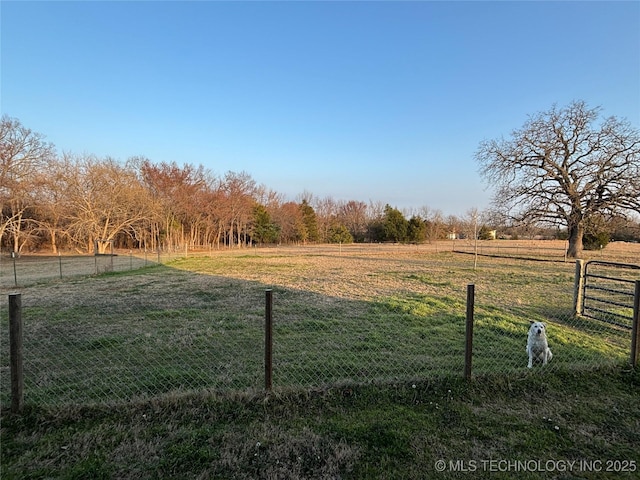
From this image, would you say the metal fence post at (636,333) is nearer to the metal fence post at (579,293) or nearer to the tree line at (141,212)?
the metal fence post at (579,293)

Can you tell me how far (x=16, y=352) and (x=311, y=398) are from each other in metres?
2.57

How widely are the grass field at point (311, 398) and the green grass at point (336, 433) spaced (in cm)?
1

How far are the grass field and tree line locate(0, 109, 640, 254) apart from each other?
14.3 meters

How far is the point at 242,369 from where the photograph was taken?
3920 millimetres

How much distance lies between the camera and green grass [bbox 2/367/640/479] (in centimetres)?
219

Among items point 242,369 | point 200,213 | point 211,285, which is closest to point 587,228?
point 211,285

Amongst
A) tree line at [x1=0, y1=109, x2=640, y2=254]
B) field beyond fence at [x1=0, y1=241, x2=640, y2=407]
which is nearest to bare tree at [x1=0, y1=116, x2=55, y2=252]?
tree line at [x1=0, y1=109, x2=640, y2=254]

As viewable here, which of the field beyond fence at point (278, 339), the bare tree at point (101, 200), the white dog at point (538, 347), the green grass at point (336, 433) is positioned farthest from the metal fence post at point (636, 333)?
the bare tree at point (101, 200)

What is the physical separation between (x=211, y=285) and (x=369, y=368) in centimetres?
817

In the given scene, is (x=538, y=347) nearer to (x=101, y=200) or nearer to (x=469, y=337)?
(x=469, y=337)

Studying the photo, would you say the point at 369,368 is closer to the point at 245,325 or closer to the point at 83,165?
the point at 245,325

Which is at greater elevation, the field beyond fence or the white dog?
the white dog

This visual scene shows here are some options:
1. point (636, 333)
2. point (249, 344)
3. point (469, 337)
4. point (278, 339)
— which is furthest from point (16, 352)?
point (636, 333)

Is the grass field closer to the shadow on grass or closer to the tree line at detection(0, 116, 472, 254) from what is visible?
the shadow on grass
